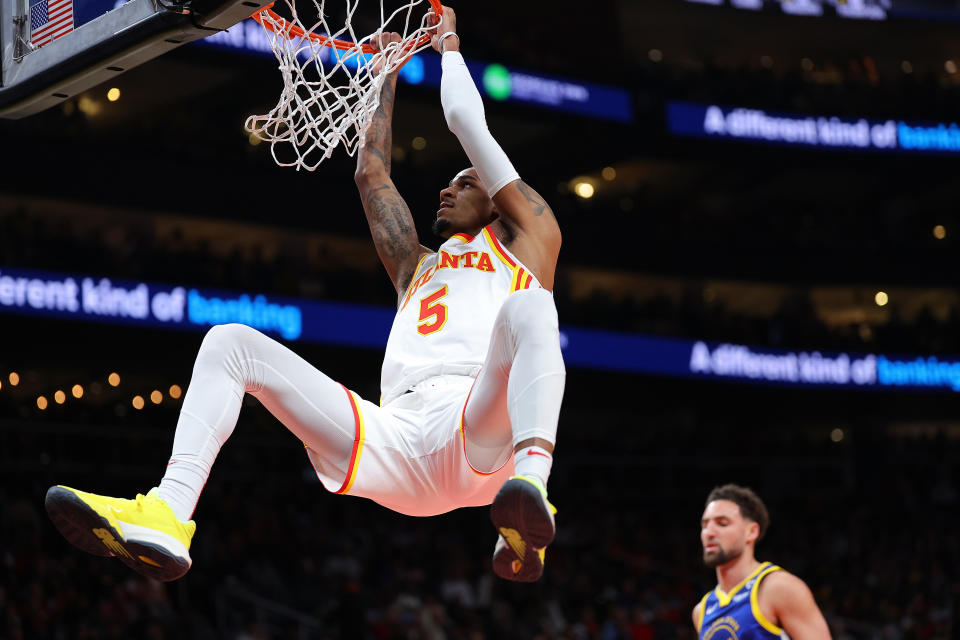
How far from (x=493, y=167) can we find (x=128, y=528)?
6.29 feet

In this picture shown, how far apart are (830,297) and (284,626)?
1806 centimetres

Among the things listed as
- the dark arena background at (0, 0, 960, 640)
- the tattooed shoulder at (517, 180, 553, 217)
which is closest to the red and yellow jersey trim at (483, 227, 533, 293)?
the tattooed shoulder at (517, 180, 553, 217)

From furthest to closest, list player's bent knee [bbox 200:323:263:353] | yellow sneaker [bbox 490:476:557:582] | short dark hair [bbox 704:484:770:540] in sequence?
short dark hair [bbox 704:484:770:540], player's bent knee [bbox 200:323:263:353], yellow sneaker [bbox 490:476:557:582]

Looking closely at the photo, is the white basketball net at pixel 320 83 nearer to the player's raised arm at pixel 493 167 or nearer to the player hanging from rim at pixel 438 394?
the player hanging from rim at pixel 438 394

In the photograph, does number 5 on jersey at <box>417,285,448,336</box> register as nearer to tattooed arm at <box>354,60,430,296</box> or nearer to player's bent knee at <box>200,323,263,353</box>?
tattooed arm at <box>354,60,430,296</box>

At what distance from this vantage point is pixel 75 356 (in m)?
17.3

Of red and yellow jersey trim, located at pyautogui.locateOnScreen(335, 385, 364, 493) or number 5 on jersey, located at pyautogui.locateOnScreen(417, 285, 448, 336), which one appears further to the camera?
number 5 on jersey, located at pyautogui.locateOnScreen(417, 285, 448, 336)

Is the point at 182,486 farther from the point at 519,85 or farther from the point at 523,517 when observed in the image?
the point at 519,85

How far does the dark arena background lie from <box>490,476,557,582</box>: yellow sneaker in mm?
6725

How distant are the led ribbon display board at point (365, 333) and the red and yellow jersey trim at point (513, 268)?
10443mm

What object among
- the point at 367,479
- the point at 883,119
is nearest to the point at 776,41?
the point at 883,119

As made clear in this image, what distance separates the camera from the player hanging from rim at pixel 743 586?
6344 mm

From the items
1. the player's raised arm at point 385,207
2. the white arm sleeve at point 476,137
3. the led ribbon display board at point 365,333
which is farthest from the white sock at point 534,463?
the led ribbon display board at point 365,333

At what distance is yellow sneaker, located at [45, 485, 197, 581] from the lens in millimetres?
3799
